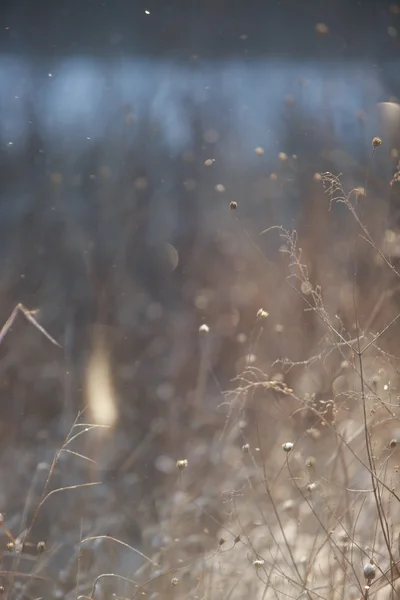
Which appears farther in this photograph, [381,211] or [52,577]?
[381,211]

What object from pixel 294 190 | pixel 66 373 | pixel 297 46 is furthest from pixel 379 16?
pixel 66 373

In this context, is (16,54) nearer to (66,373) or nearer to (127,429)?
(66,373)

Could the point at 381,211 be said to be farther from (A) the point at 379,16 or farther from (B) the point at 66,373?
(B) the point at 66,373

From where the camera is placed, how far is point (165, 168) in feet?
3.65

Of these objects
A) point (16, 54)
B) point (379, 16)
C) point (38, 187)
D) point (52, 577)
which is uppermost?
point (379, 16)

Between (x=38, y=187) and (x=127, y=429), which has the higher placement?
(x=38, y=187)

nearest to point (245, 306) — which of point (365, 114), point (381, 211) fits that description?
point (381, 211)

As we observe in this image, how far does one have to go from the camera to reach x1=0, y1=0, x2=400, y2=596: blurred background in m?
1.09

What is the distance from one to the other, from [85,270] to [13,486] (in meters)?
0.41

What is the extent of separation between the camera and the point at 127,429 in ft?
3.53

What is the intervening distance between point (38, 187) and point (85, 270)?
0.59 ft

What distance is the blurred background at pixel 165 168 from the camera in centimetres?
109

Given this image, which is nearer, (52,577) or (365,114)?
(52,577)

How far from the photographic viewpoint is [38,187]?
1099 millimetres
